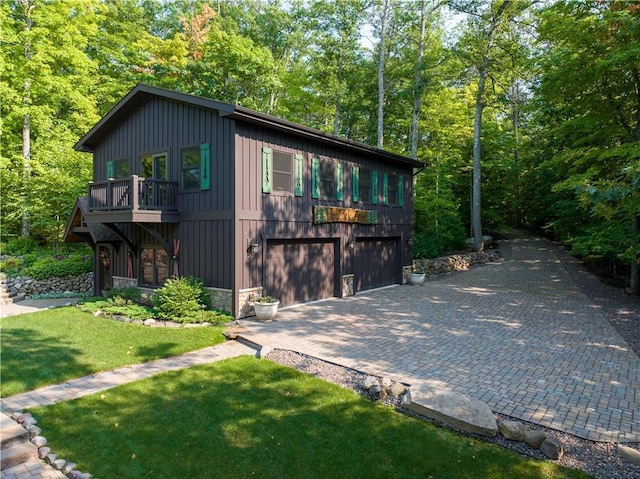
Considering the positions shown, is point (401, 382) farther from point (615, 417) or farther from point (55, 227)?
point (55, 227)

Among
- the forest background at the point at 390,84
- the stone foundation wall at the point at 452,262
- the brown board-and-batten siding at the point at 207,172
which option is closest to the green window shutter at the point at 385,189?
the stone foundation wall at the point at 452,262

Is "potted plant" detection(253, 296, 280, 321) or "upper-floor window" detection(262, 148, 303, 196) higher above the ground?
"upper-floor window" detection(262, 148, 303, 196)

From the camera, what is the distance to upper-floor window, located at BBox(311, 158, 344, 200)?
484 inches

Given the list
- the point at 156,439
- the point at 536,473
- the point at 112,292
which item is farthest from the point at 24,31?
the point at 536,473

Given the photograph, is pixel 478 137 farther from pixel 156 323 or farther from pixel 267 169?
pixel 156 323

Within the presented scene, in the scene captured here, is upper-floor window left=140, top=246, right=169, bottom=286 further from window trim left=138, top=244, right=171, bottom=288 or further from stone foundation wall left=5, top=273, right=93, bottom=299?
stone foundation wall left=5, top=273, right=93, bottom=299

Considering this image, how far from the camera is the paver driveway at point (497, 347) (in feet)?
17.4

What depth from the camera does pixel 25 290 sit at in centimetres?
1407

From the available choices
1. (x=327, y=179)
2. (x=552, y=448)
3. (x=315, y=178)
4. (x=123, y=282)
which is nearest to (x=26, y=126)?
(x=123, y=282)

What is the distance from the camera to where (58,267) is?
49.2 feet

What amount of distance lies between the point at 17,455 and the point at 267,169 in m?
8.02

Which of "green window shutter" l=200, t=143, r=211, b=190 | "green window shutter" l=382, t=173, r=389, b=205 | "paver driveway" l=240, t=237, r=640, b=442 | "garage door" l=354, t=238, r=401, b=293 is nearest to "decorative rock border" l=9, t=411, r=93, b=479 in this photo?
"paver driveway" l=240, t=237, r=640, b=442

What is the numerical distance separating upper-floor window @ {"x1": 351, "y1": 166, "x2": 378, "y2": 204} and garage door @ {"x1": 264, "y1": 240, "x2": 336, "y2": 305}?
2.41 metres

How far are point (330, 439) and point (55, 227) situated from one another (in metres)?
18.2
